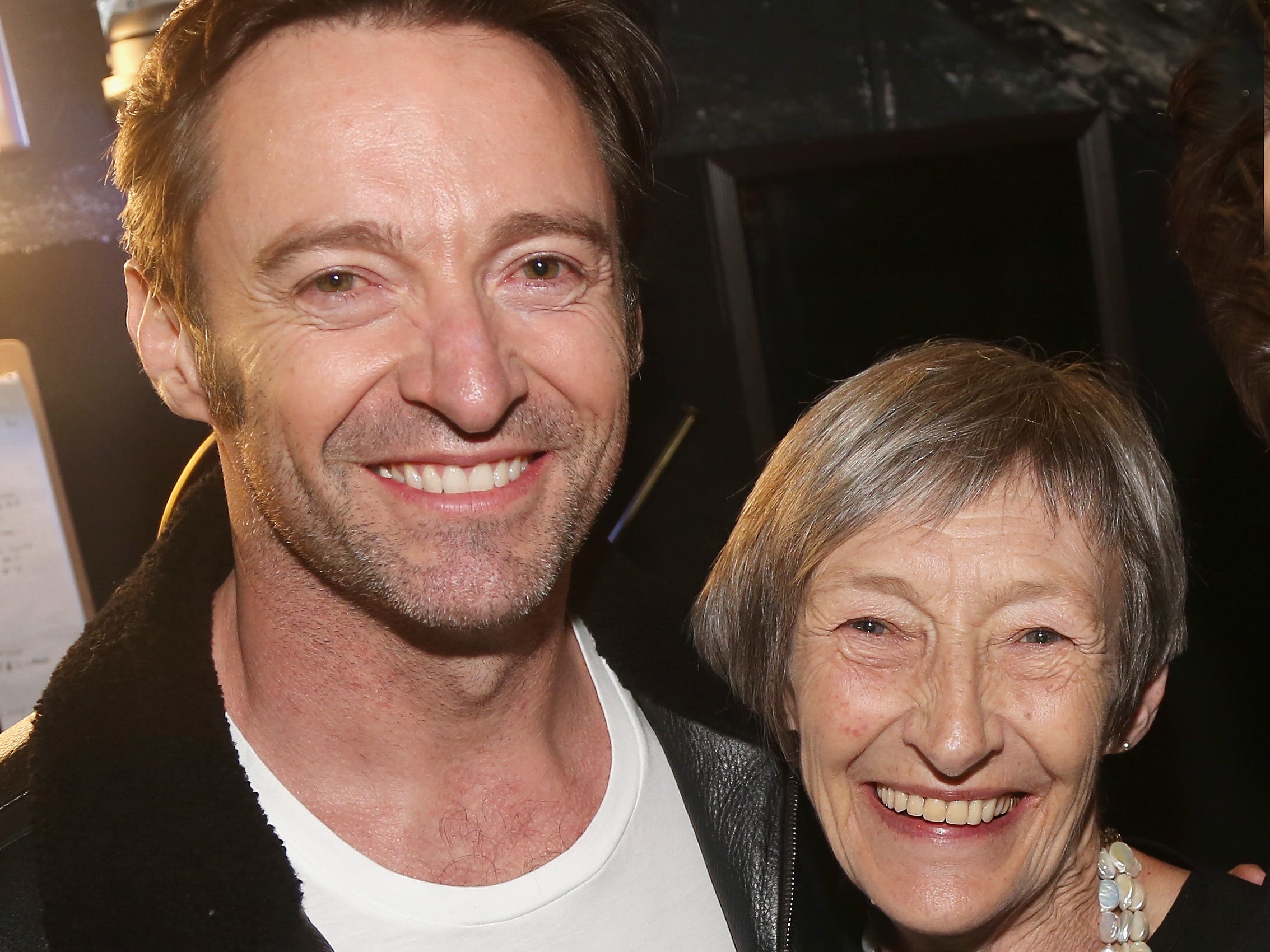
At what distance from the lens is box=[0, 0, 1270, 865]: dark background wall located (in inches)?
119

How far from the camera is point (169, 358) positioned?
1.88 m

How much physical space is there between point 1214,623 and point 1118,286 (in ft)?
3.03

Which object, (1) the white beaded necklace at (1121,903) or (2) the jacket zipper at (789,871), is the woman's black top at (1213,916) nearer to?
(1) the white beaded necklace at (1121,903)

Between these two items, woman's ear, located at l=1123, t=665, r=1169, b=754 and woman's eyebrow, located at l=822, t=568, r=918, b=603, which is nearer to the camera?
woman's eyebrow, located at l=822, t=568, r=918, b=603

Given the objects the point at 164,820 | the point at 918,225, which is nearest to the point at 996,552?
the point at 164,820

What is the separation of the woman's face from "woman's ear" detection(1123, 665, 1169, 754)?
0.12 m

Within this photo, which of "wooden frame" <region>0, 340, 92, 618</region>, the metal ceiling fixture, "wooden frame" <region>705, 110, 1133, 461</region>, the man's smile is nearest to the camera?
the man's smile

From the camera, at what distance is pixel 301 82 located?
66.1 inches

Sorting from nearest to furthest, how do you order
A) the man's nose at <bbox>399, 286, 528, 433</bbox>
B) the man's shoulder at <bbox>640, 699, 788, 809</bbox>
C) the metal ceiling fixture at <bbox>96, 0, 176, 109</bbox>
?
the man's nose at <bbox>399, 286, 528, 433</bbox> < the man's shoulder at <bbox>640, 699, 788, 809</bbox> < the metal ceiling fixture at <bbox>96, 0, 176, 109</bbox>

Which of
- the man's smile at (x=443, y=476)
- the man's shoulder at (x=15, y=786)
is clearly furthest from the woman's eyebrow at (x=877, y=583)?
the man's shoulder at (x=15, y=786)

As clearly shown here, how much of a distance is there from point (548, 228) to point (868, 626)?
0.69 metres

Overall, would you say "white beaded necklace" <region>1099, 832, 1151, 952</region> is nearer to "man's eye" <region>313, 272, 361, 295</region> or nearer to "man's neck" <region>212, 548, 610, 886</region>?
Result: "man's neck" <region>212, 548, 610, 886</region>

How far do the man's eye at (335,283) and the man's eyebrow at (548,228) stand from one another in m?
0.19

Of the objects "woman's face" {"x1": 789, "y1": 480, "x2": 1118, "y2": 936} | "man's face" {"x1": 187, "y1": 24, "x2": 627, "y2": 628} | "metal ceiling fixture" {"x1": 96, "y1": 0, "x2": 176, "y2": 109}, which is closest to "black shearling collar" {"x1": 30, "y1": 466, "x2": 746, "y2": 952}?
"man's face" {"x1": 187, "y1": 24, "x2": 627, "y2": 628}
